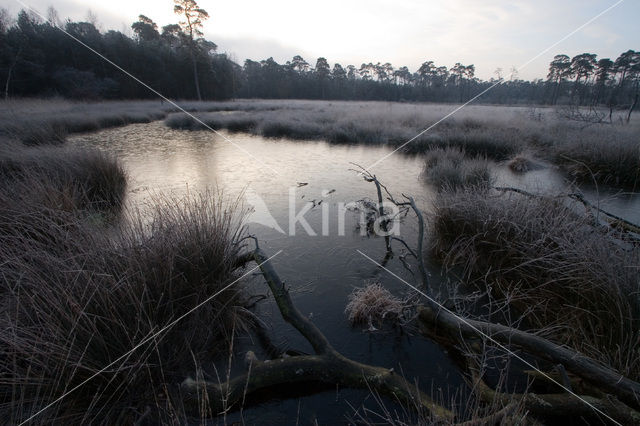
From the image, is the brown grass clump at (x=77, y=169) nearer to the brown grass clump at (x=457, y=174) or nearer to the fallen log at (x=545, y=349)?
the fallen log at (x=545, y=349)

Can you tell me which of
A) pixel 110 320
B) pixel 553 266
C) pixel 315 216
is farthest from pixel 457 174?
pixel 110 320

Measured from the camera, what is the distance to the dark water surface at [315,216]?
97.8 inches

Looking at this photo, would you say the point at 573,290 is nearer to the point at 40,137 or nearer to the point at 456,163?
the point at 456,163

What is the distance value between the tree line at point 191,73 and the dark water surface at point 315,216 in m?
10.9

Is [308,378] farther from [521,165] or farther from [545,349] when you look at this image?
[521,165]

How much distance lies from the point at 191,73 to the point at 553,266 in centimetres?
4254

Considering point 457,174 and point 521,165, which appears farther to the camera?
point 521,165

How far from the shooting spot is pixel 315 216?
5.96 metres

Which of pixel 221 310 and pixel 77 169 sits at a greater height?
pixel 77 169

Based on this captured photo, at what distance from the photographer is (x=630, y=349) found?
6.52ft

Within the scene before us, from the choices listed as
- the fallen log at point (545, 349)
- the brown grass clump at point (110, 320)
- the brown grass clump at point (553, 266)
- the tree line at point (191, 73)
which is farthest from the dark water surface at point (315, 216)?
the tree line at point (191, 73)

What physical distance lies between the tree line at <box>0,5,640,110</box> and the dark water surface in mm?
10928

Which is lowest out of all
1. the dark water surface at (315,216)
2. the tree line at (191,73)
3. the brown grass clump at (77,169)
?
the dark water surface at (315,216)

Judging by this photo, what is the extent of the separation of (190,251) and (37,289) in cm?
110
